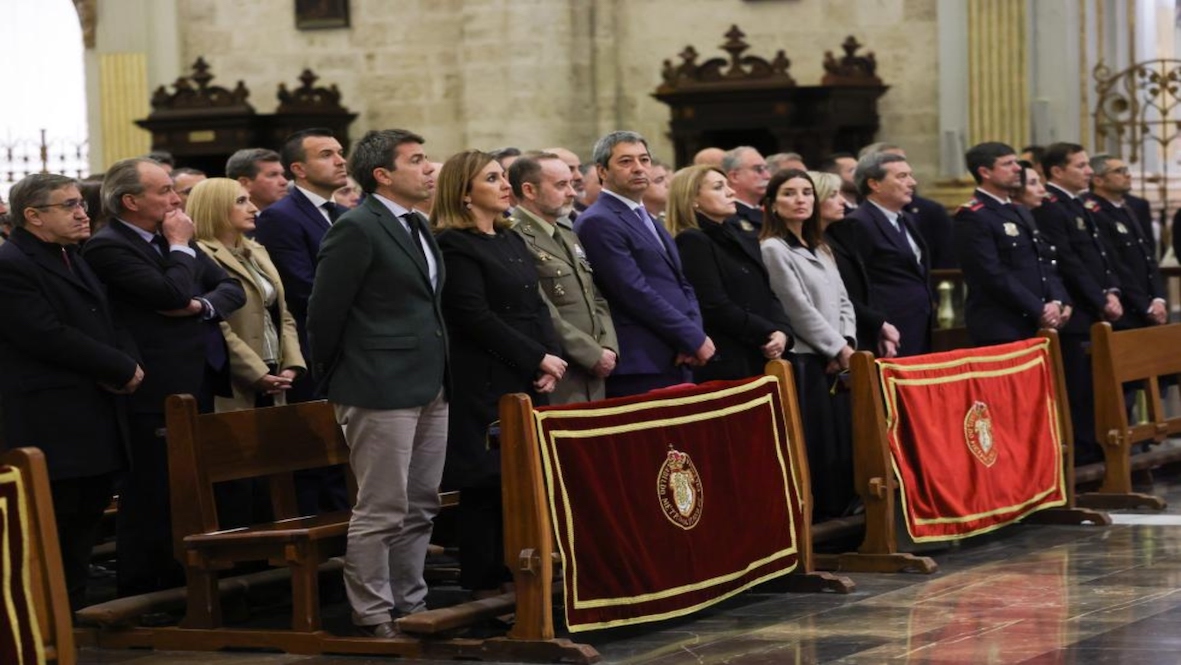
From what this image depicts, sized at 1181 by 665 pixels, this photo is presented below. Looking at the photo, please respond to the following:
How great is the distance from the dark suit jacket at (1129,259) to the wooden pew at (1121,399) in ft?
3.87

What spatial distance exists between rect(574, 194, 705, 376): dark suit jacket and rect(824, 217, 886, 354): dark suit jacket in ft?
3.68

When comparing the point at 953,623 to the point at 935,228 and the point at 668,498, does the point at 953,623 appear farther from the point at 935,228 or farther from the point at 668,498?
the point at 935,228

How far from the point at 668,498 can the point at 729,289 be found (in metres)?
1.67

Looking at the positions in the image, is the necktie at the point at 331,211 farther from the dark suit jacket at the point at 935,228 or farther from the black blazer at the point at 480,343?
the dark suit jacket at the point at 935,228

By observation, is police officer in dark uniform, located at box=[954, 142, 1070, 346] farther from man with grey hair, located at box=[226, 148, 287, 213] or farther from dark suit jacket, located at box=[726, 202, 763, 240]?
man with grey hair, located at box=[226, 148, 287, 213]

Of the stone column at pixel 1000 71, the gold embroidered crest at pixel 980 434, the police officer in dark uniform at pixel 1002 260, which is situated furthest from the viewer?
the stone column at pixel 1000 71

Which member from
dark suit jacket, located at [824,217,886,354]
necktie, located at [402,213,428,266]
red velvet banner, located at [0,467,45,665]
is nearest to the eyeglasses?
necktie, located at [402,213,428,266]

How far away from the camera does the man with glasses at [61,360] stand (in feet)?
21.1

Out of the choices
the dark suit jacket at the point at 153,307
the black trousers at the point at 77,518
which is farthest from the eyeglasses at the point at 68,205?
the black trousers at the point at 77,518

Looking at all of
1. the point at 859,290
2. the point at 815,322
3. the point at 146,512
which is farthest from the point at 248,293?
the point at 859,290

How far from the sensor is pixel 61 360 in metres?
6.45

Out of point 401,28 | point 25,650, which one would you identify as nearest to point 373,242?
point 25,650

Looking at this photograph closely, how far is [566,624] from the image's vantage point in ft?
20.9

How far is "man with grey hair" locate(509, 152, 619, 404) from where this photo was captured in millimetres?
7141
